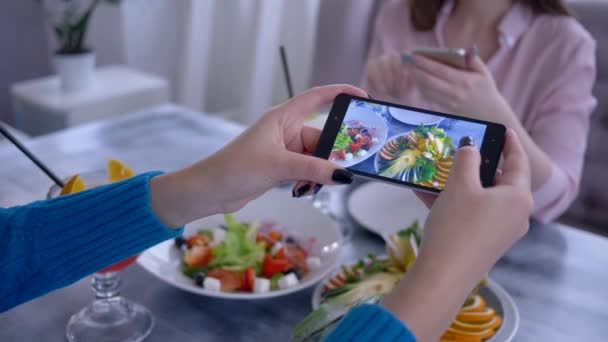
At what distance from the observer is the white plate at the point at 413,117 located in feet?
2.31

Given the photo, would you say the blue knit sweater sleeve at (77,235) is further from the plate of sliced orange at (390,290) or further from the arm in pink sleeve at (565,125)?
the arm in pink sleeve at (565,125)

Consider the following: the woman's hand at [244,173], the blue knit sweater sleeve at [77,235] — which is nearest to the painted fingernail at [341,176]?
the woman's hand at [244,173]

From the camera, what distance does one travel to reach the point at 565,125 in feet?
3.77

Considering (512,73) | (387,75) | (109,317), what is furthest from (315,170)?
(512,73)

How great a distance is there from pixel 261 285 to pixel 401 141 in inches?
10.5

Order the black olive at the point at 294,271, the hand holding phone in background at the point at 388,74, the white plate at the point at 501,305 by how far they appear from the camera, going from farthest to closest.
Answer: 1. the hand holding phone in background at the point at 388,74
2. the black olive at the point at 294,271
3. the white plate at the point at 501,305

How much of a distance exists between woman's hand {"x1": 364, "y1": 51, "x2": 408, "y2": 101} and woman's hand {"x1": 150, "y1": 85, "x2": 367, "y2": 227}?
0.59 meters

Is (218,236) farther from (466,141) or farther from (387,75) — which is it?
(387,75)

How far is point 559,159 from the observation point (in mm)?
1139

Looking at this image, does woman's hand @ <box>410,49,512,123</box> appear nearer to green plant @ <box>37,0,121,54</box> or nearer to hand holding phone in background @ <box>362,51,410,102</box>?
hand holding phone in background @ <box>362,51,410,102</box>

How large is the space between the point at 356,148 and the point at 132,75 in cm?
183

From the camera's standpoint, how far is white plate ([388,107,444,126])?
705mm

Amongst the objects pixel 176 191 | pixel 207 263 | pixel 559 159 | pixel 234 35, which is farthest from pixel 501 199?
pixel 234 35

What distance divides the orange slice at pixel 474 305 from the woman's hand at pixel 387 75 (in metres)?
0.60
